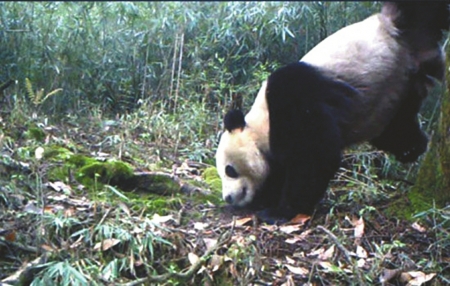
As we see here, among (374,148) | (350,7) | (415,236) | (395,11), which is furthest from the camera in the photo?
(350,7)

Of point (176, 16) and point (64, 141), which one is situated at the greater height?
point (176, 16)

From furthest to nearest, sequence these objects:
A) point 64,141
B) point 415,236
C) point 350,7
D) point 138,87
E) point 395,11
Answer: point 350,7 → point 138,87 → point 64,141 → point 395,11 → point 415,236

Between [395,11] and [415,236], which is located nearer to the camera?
[415,236]

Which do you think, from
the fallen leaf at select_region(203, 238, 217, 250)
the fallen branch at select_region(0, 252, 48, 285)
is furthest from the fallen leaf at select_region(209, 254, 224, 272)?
the fallen branch at select_region(0, 252, 48, 285)

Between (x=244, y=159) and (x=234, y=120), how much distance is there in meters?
0.29

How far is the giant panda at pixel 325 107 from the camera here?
16.2ft

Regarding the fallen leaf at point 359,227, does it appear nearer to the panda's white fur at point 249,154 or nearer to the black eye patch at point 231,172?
the panda's white fur at point 249,154

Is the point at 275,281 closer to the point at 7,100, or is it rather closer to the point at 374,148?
the point at 374,148

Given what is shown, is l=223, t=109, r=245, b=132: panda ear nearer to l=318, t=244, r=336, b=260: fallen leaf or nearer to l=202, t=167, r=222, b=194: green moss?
l=202, t=167, r=222, b=194: green moss

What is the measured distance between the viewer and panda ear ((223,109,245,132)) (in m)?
5.35

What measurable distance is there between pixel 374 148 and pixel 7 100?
3282 mm

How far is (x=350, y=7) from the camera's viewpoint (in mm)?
8445

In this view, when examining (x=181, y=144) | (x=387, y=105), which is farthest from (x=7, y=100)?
(x=387, y=105)

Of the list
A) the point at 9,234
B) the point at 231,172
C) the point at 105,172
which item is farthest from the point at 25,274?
the point at 231,172
